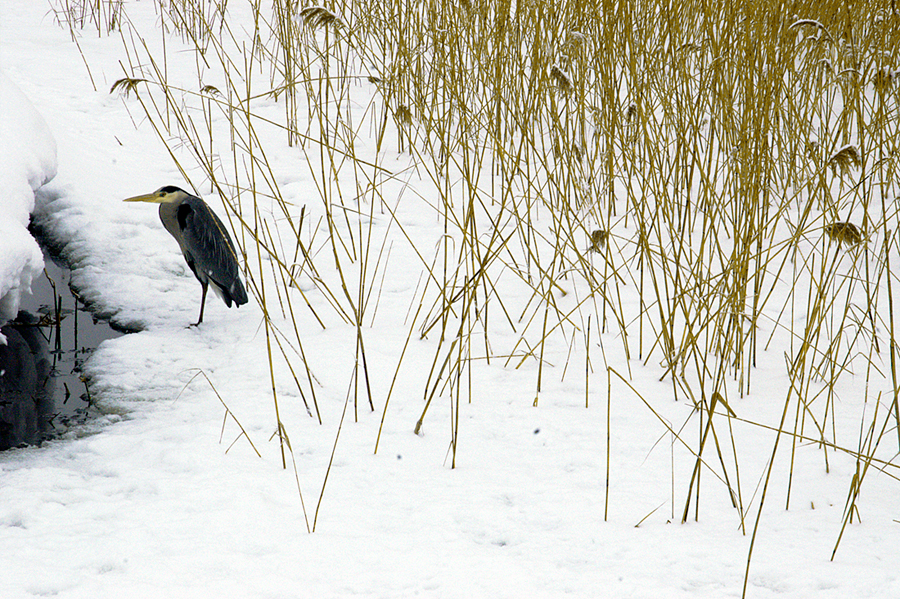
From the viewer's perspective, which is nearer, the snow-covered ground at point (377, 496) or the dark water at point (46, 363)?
the snow-covered ground at point (377, 496)

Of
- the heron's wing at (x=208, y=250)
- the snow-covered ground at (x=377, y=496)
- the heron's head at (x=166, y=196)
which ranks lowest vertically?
the snow-covered ground at (x=377, y=496)

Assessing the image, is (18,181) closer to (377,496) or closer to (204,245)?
(204,245)

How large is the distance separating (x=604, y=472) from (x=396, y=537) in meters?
0.47

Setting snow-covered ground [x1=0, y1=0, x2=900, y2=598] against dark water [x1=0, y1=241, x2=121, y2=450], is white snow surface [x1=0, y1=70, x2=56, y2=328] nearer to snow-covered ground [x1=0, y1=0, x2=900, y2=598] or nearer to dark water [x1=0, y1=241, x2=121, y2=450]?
snow-covered ground [x1=0, y1=0, x2=900, y2=598]

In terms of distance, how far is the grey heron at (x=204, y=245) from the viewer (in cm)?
210

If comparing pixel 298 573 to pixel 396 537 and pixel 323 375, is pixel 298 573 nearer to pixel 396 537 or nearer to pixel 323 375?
pixel 396 537

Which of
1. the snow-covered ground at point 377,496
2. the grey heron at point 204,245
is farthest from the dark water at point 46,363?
A: the grey heron at point 204,245

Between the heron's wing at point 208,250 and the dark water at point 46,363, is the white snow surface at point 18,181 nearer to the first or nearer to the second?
the dark water at point 46,363

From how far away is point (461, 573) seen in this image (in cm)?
120

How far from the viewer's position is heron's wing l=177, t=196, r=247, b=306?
2094mm

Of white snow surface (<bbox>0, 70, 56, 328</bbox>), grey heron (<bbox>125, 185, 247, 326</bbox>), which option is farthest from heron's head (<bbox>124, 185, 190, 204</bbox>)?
white snow surface (<bbox>0, 70, 56, 328</bbox>)

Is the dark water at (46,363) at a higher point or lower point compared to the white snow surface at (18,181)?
→ lower

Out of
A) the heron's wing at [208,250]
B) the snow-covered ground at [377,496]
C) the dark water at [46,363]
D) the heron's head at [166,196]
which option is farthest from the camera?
the heron's head at [166,196]

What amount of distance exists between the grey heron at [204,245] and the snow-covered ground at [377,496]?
125 mm
